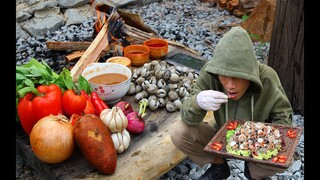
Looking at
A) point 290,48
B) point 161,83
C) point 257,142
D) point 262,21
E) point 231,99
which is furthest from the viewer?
point 262,21

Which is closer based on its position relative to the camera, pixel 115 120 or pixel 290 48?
pixel 115 120

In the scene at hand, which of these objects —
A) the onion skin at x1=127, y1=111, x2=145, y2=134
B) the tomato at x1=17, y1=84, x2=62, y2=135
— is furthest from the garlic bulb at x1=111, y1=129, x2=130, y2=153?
the tomato at x1=17, y1=84, x2=62, y2=135

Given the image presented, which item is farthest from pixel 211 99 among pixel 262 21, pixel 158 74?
pixel 262 21

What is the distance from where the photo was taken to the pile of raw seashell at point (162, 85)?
4.03m

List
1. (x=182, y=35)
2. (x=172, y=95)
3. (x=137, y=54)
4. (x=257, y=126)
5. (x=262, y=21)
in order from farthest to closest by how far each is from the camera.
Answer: (x=182, y=35) → (x=262, y=21) → (x=137, y=54) → (x=172, y=95) → (x=257, y=126)

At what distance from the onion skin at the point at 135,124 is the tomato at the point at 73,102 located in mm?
390

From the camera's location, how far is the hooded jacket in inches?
112

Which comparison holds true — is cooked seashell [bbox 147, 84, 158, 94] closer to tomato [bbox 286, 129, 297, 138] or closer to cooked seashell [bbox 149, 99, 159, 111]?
cooked seashell [bbox 149, 99, 159, 111]

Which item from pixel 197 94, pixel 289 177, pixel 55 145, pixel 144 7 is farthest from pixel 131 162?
pixel 144 7

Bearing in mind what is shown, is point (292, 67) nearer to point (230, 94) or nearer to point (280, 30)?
point (280, 30)

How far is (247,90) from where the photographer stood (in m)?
3.09

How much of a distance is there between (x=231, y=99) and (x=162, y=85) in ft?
3.45

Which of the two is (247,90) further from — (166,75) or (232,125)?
(166,75)

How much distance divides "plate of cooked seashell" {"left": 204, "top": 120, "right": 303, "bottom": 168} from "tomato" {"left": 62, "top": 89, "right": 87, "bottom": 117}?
118cm
